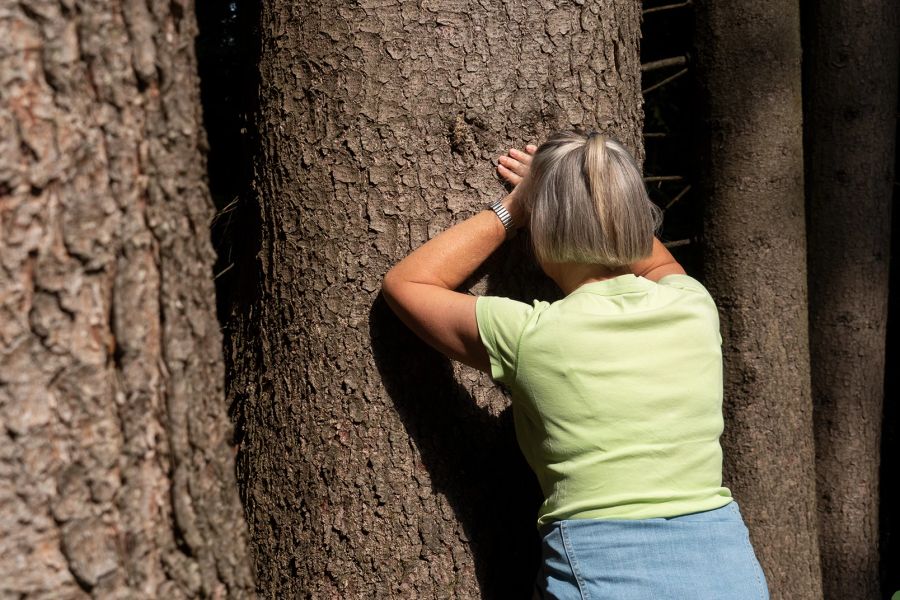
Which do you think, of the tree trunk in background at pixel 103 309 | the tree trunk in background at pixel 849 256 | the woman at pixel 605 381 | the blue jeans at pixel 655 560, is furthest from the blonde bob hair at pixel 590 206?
the tree trunk in background at pixel 849 256

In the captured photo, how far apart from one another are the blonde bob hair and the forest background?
0.86 ft

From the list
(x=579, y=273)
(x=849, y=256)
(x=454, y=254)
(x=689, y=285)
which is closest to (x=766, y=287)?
(x=849, y=256)

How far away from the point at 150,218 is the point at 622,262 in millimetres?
1265

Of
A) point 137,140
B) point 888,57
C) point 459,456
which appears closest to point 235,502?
point 137,140

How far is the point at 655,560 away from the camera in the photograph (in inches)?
81.0

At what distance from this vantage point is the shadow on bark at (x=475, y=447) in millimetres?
2402

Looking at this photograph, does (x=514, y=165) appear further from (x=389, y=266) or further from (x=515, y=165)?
(x=389, y=266)

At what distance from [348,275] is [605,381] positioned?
814 mm

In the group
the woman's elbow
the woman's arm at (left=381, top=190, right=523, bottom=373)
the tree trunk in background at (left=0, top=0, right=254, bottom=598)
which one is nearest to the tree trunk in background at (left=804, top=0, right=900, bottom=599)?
the woman's arm at (left=381, top=190, right=523, bottom=373)

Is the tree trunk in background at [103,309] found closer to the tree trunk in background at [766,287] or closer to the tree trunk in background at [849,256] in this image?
the tree trunk in background at [766,287]

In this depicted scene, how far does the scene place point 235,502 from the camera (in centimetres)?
162

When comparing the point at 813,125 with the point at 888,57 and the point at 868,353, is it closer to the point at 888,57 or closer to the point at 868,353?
the point at 888,57

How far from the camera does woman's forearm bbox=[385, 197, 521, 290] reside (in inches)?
89.1

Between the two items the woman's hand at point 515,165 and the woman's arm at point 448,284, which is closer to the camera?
the woman's arm at point 448,284
